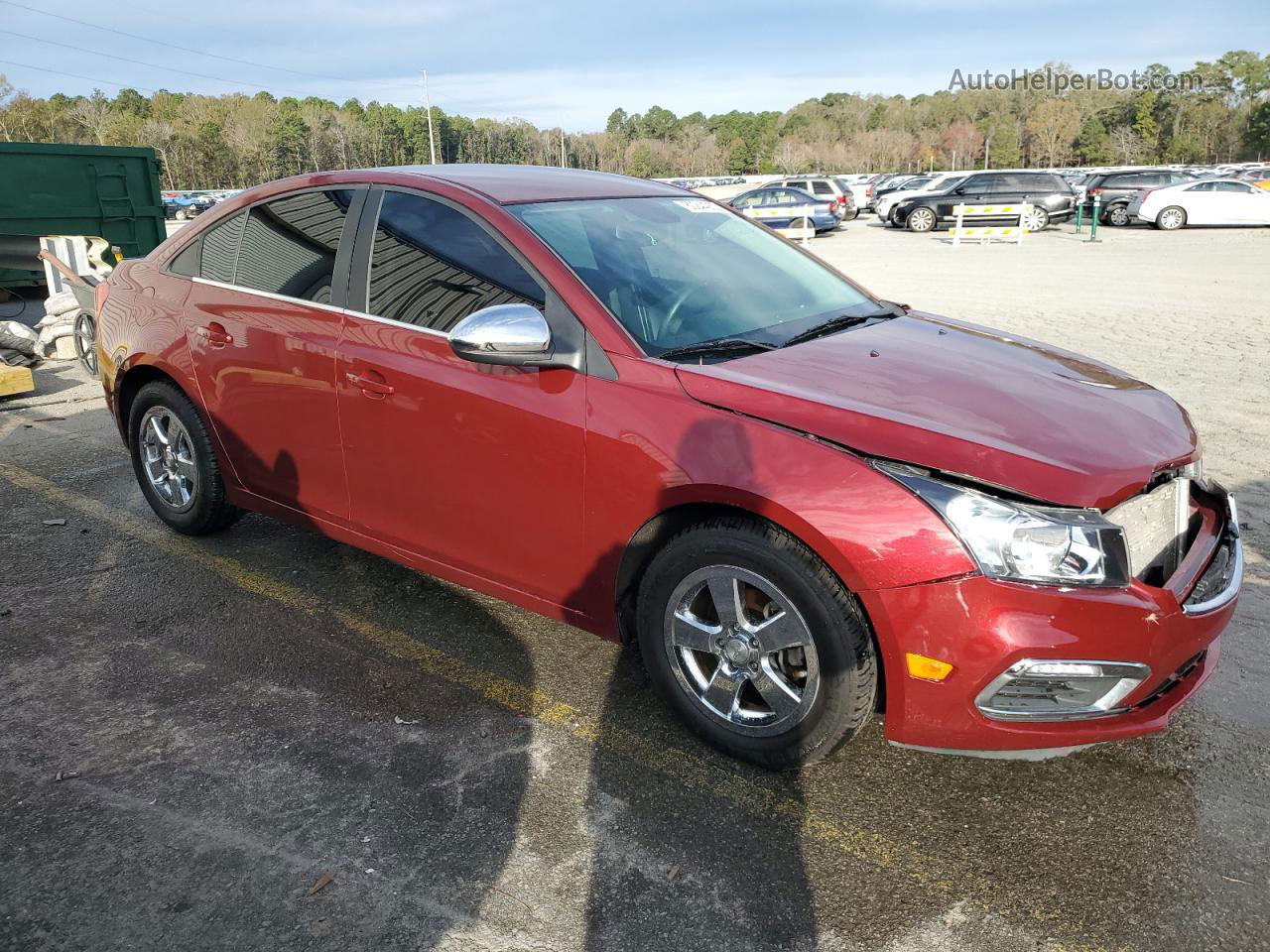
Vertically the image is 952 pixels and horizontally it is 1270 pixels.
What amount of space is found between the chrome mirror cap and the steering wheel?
15.2 inches

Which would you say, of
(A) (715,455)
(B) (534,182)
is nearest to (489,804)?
(A) (715,455)

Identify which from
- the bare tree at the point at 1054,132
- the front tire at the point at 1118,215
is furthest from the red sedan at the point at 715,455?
the bare tree at the point at 1054,132

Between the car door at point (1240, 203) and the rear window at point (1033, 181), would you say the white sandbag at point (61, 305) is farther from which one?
the car door at point (1240, 203)

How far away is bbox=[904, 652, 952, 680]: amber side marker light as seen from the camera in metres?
2.60

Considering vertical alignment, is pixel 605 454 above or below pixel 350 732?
above

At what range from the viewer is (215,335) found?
4.34 meters

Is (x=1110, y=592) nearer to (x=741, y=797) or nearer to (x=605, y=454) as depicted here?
(x=741, y=797)

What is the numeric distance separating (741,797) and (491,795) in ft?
2.42

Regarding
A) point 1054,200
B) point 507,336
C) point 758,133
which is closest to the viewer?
point 507,336

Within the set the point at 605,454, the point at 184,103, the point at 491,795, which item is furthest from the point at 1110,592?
the point at 184,103

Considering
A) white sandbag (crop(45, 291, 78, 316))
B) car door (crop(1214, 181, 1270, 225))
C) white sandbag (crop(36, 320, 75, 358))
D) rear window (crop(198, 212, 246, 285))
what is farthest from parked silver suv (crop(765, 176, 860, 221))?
rear window (crop(198, 212, 246, 285))

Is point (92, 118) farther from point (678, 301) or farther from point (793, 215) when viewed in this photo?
point (678, 301)

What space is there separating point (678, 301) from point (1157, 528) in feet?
5.47

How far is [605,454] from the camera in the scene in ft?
10.1
